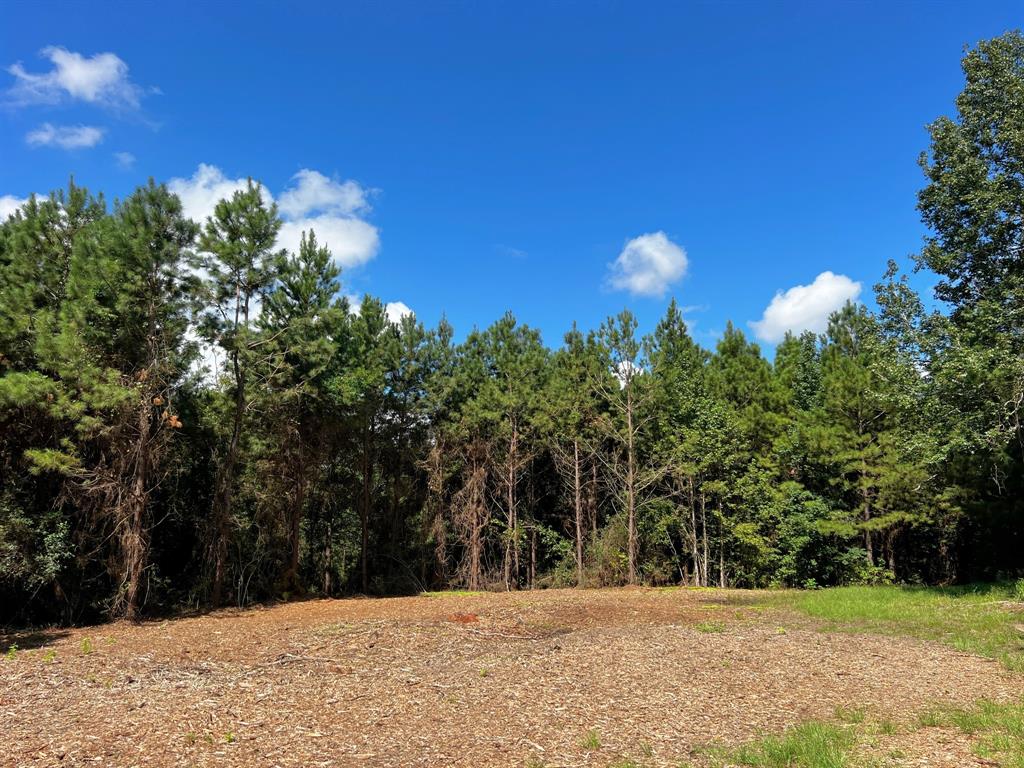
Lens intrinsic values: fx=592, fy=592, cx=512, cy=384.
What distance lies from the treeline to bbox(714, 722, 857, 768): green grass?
10968 millimetres

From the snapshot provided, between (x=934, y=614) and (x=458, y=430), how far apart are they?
1591 centimetres

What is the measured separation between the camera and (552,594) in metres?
17.8

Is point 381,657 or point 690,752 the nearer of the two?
point 690,752

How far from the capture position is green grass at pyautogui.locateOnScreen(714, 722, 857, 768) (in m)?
4.61

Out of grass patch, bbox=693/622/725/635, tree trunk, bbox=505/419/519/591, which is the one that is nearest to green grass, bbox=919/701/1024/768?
grass patch, bbox=693/622/725/635

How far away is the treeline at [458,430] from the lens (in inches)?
520

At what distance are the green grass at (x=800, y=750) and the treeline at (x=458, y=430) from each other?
11.0 metres

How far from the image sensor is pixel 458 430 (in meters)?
23.4

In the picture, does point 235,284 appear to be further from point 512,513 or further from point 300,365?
point 512,513

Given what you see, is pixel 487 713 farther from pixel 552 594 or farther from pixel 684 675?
pixel 552 594

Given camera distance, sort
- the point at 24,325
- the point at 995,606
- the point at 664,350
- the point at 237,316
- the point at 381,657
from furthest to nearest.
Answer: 1. the point at 664,350
2. the point at 237,316
3. the point at 24,325
4. the point at 995,606
5. the point at 381,657

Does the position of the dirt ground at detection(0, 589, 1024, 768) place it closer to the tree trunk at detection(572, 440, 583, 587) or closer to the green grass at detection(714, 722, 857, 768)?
the green grass at detection(714, 722, 857, 768)

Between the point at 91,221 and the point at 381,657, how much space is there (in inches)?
514

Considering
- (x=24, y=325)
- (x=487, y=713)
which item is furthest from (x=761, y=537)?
(x=24, y=325)
